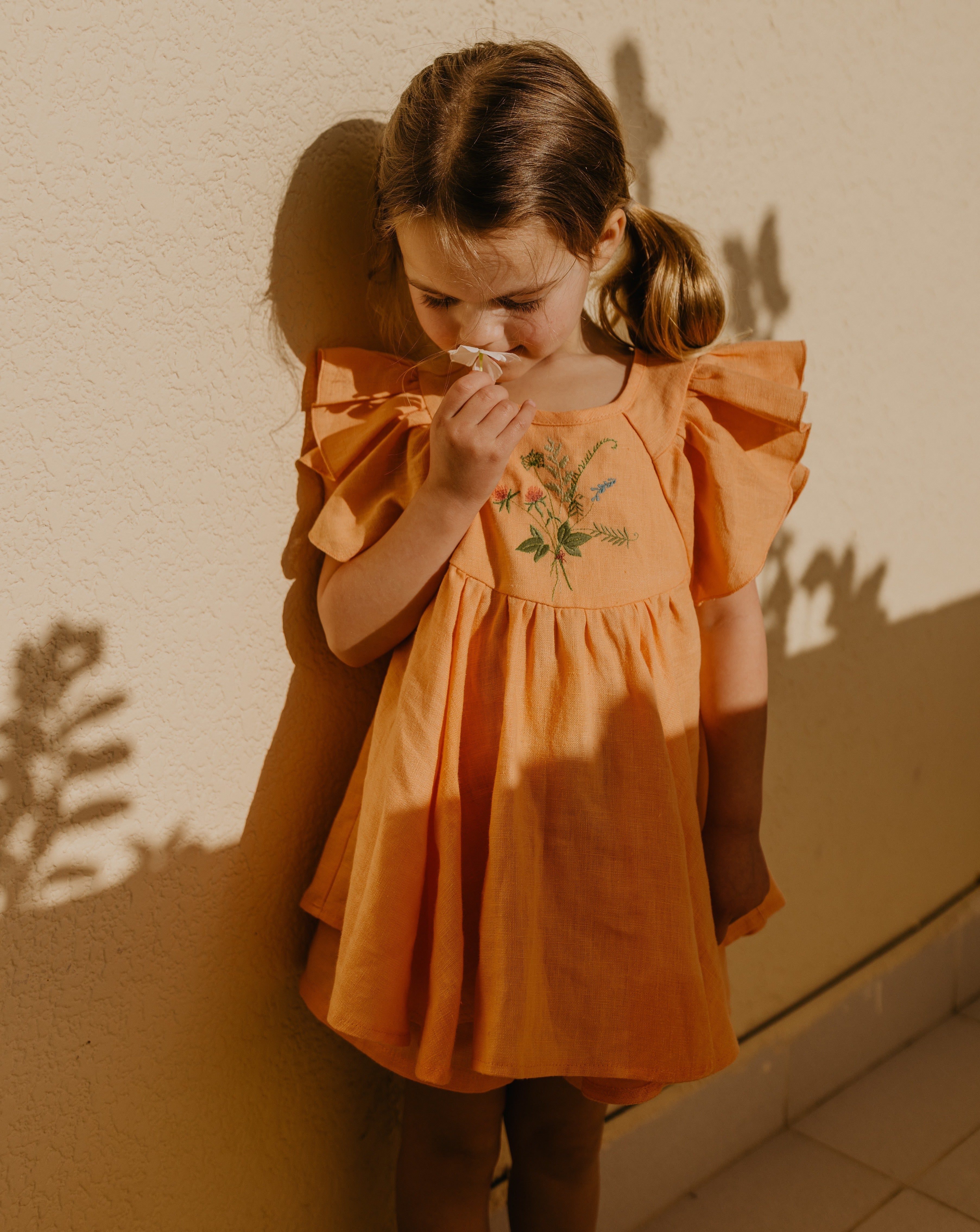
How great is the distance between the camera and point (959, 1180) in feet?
7.56

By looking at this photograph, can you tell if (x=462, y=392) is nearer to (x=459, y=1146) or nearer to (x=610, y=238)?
(x=610, y=238)

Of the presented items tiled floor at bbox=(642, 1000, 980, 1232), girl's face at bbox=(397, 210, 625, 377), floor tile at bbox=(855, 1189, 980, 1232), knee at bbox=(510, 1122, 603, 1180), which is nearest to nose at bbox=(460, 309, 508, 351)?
girl's face at bbox=(397, 210, 625, 377)

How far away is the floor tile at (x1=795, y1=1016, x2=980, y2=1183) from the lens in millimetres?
2404

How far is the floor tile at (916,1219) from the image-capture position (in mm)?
2176

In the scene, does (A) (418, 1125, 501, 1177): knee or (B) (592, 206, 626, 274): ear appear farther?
(A) (418, 1125, 501, 1177): knee

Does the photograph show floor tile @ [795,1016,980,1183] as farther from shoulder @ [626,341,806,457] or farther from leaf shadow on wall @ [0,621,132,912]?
leaf shadow on wall @ [0,621,132,912]

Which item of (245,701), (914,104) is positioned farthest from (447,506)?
(914,104)

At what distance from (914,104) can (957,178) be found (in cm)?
24

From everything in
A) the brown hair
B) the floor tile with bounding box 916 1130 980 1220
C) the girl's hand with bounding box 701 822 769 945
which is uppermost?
the brown hair

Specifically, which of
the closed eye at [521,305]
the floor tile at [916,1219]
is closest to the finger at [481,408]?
the closed eye at [521,305]

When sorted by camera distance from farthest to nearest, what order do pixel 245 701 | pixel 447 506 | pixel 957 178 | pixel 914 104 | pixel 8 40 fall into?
pixel 957 178 → pixel 914 104 → pixel 245 701 → pixel 447 506 → pixel 8 40

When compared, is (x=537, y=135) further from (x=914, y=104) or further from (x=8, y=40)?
(x=914, y=104)

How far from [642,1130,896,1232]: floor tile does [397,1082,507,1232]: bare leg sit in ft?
2.62

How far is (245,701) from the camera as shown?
1.49 metres
